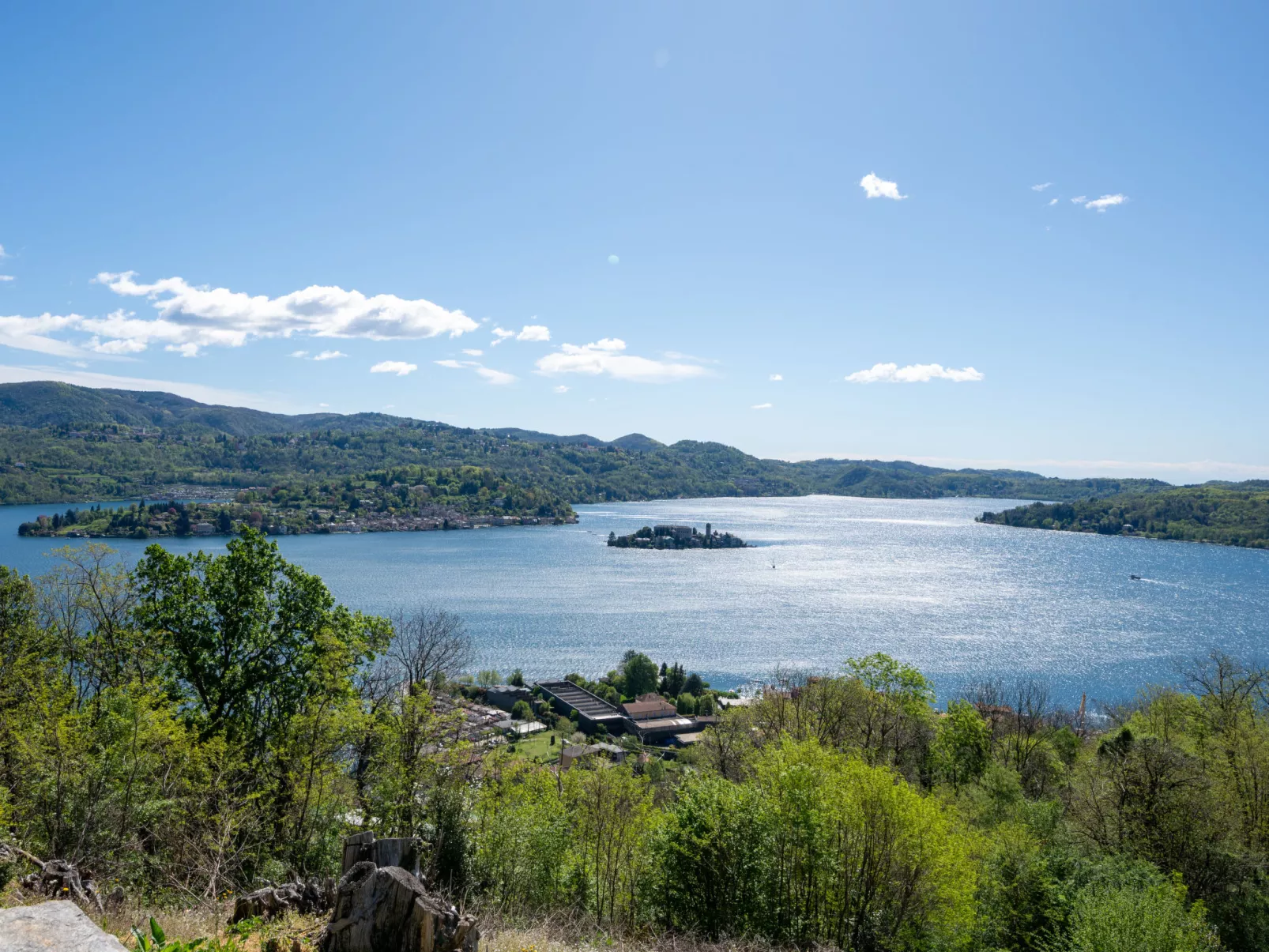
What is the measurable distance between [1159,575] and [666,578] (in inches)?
3098

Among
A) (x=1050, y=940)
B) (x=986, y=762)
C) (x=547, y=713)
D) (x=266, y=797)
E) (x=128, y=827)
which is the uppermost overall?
(x=128, y=827)

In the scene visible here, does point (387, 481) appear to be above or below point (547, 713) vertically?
above

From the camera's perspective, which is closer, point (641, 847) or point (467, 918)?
point (467, 918)

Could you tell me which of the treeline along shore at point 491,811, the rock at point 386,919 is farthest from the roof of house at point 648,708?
the rock at point 386,919

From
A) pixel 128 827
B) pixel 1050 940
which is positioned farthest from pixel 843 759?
pixel 128 827

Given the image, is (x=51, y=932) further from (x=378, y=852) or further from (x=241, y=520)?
(x=241, y=520)

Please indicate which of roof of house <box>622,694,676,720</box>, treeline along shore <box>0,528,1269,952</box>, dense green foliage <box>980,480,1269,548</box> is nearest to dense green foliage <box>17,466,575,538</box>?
roof of house <box>622,694,676,720</box>

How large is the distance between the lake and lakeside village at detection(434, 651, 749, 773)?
5.39m

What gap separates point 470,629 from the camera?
70812 millimetres

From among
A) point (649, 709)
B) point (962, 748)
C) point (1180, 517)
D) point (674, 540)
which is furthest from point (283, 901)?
point (1180, 517)

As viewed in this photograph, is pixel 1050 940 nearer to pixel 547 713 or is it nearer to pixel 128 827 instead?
pixel 128 827

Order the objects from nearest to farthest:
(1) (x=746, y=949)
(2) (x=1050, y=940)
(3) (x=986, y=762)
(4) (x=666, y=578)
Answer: (1) (x=746, y=949)
(2) (x=1050, y=940)
(3) (x=986, y=762)
(4) (x=666, y=578)

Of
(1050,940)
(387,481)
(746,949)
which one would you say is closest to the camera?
(746,949)

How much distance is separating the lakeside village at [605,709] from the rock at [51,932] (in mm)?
36793
